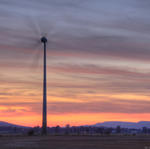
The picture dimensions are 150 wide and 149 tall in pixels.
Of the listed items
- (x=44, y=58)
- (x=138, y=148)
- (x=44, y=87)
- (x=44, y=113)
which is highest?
(x=44, y=58)

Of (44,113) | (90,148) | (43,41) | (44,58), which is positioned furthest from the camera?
(43,41)

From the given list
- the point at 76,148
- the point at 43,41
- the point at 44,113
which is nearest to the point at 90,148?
the point at 76,148

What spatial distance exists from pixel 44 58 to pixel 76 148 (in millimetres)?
84454

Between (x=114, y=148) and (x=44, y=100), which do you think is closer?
(x=114, y=148)

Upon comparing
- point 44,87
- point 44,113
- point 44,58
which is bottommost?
point 44,113

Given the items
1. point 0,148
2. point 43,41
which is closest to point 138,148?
point 0,148

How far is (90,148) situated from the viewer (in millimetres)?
70812

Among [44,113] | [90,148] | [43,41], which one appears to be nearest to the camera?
[90,148]

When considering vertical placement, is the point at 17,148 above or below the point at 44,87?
below

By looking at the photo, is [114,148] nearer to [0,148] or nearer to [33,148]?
[33,148]

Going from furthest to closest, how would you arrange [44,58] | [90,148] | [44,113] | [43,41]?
[43,41], [44,58], [44,113], [90,148]

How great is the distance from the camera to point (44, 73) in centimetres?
14675

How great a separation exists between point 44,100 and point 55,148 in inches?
2762

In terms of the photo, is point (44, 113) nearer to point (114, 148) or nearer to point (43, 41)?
point (43, 41)
